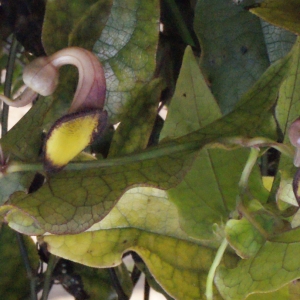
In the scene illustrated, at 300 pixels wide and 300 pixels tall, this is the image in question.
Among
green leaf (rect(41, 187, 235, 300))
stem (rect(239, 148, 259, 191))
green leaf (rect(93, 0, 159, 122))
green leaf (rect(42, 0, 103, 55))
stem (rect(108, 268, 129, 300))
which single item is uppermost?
green leaf (rect(42, 0, 103, 55))

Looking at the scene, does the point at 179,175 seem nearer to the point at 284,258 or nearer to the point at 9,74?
the point at 284,258

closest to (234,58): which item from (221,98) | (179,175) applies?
(221,98)

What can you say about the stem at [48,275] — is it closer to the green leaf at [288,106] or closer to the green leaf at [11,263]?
the green leaf at [11,263]

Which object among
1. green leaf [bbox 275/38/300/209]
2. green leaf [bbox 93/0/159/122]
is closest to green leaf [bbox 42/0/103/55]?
green leaf [bbox 93/0/159/122]

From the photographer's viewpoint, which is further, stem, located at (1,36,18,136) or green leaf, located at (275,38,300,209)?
stem, located at (1,36,18,136)

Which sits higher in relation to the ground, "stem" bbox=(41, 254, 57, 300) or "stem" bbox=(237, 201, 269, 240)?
"stem" bbox=(237, 201, 269, 240)

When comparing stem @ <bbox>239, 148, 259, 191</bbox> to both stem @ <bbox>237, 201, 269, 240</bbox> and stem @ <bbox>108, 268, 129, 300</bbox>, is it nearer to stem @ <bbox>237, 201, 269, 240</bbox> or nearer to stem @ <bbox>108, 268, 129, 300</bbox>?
stem @ <bbox>237, 201, 269, 240</bbox>

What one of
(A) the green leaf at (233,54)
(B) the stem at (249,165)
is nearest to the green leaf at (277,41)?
(A) the green leaf at (233,54)
